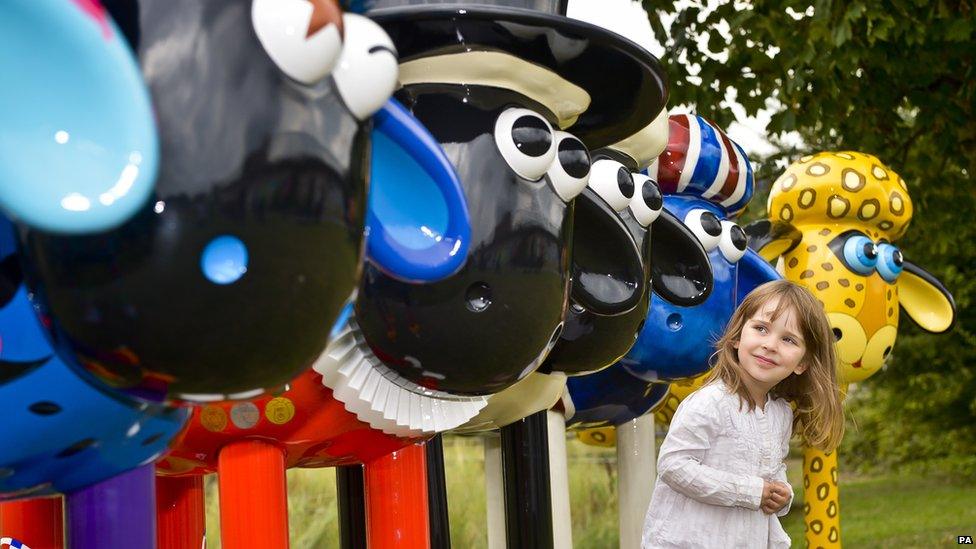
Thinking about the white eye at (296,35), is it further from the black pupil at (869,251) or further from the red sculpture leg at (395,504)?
the black pupil at (869,251)

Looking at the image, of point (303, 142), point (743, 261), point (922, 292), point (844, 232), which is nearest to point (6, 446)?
point (303, 142)

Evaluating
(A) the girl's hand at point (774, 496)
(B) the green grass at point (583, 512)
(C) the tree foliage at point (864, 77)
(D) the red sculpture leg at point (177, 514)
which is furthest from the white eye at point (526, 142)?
(B) the green grass at point (583, 512)

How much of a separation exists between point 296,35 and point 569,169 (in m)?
0.84

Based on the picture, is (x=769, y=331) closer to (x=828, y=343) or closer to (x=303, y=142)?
(x=828, y=343)

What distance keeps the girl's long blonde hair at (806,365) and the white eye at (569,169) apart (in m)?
0.73

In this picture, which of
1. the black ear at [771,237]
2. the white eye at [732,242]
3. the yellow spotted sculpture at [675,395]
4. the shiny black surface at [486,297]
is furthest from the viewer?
the black ear at [771,237]

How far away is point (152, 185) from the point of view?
1.01 meters

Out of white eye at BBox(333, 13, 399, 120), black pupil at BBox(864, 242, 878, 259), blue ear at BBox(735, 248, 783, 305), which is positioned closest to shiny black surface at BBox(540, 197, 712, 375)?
blue ear at BBox(735, 248, 783, 305)

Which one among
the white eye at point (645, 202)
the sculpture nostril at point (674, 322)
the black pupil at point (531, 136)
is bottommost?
the sculpture nostril at point (674, 322)

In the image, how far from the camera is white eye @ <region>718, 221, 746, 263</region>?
3.06 metres

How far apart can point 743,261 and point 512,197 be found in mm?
1600

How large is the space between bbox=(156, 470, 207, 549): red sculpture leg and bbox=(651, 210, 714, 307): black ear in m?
0.94

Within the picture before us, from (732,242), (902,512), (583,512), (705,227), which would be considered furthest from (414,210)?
(902,512)

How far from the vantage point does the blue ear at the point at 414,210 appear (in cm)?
131
